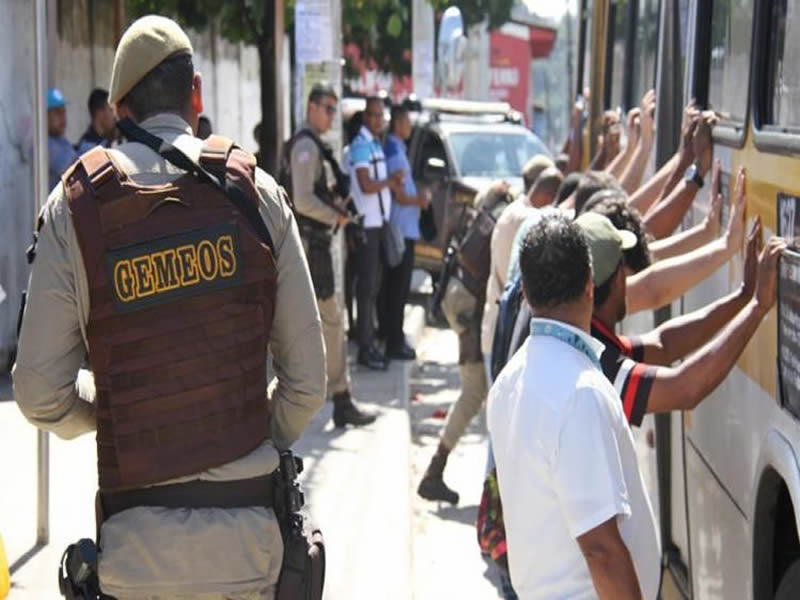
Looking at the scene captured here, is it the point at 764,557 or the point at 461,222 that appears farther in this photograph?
the point at 461,222

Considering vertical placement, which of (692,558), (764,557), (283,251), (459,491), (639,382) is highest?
(283,251)

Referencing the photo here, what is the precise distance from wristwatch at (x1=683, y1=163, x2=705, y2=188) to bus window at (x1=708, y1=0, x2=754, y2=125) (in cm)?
20

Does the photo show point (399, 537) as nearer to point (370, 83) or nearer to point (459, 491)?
point (459, 491)

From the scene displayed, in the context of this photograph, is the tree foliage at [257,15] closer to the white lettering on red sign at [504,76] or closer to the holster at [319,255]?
the holster at [319,255]

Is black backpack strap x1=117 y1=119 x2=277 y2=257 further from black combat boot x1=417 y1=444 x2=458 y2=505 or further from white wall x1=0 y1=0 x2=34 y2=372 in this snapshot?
white wall x1=0 y1=0 x2=34 y2=372

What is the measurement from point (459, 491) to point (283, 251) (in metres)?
5.62

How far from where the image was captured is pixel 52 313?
11.1 feet

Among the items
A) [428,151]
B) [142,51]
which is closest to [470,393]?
[142,51]

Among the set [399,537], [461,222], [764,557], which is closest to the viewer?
[764,557]

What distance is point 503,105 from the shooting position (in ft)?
64.2

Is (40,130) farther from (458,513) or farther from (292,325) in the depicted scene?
(458,513)

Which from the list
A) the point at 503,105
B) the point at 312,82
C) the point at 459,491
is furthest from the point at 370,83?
the point at 459,491

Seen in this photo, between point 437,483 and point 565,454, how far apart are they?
5352mm

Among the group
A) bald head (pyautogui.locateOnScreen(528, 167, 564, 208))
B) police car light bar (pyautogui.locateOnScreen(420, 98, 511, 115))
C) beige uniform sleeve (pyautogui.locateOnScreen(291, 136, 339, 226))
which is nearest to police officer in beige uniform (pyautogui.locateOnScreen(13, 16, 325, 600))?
bald head (pyautogui.locateOnScreen(528, 167, 564, 208))
